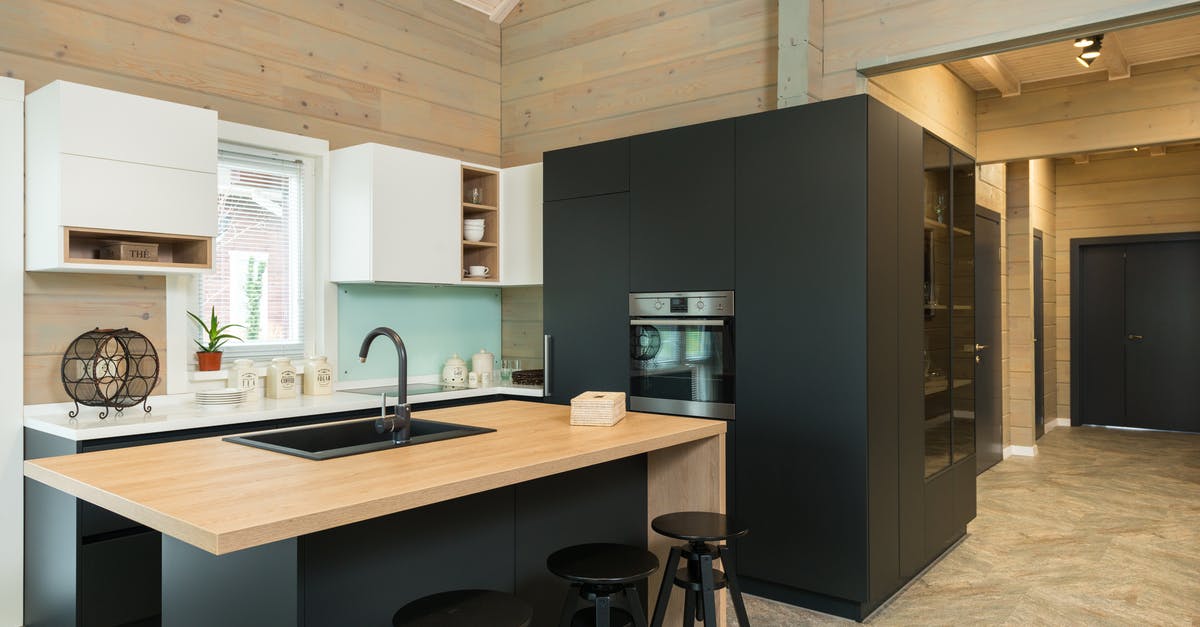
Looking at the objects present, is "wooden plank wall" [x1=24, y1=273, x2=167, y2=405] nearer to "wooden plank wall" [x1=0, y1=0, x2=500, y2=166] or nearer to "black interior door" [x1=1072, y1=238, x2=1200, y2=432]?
"wooden plank wall" [x1=0, y1=0, x2=500, y2=166]

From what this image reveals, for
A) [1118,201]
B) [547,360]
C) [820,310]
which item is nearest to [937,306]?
[820,310]

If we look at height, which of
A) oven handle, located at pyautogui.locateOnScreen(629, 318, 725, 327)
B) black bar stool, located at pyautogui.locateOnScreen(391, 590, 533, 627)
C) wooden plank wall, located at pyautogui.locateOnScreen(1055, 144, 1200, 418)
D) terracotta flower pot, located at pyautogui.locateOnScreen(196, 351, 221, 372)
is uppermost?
wooden plank wall, located at pyautogui.locateOnScreen(1055, 144, 1200, 418)

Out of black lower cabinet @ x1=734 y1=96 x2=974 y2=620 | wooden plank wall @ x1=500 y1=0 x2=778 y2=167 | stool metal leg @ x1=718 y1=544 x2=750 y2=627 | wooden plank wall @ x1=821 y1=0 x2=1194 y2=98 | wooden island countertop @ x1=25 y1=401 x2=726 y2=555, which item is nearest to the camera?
wooden island countertop @ x1=25 y1=401 x2=726 y2=555

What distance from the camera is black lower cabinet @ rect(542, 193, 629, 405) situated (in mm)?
3918

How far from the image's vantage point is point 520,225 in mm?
4836

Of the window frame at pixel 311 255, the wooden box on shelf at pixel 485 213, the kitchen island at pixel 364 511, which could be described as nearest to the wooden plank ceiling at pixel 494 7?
the wooden box on shelf at pixel 485 213

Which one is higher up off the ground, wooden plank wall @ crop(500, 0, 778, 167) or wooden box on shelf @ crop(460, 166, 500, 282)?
wooden plank wall @ crop(500, 0, 778, 167)

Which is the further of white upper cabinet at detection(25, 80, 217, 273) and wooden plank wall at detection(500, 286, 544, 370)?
wooden plank wall at detection(500, 286, 544, 370)

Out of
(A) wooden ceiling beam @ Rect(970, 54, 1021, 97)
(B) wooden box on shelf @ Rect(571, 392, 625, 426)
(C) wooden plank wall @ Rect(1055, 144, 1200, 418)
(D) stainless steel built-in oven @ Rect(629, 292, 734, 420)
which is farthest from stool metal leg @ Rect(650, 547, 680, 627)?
(C) wooden plank wall @ Rect(1055, 144, 1200, 418)

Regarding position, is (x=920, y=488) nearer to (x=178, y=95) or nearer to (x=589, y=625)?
(x=589, y=625)

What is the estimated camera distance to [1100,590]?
355 cm

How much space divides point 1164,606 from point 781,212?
2361 mm

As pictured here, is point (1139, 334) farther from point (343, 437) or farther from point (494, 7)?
point (343, 437)

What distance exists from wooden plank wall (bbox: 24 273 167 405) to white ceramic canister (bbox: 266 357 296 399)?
0.45 meters
